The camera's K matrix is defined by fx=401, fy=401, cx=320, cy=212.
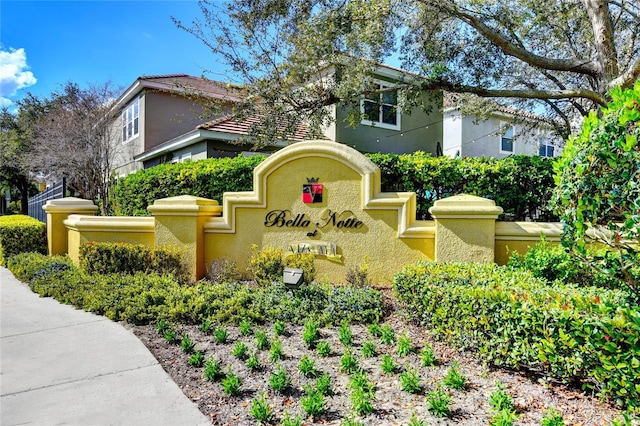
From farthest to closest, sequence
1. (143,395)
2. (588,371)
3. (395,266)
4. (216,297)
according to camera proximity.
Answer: (395,266), (216,297), (143,395), (588,371)

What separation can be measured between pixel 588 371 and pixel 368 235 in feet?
13.7

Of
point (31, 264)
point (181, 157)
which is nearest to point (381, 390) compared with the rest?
point (31, 264)

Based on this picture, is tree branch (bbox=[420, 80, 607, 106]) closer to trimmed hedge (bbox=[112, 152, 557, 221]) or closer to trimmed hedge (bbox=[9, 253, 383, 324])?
trimmed hedge (bbox=[112, 152, 557, 221])

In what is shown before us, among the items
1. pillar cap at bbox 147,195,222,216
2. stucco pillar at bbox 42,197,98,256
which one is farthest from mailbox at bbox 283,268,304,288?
stucco pillar at bbox 42,197,98,256

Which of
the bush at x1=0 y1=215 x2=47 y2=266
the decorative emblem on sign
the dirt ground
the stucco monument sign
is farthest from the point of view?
the bush at x1=0 y1=215 x2=47 y2=266

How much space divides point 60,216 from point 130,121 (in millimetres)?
10936

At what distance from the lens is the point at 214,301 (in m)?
5.76

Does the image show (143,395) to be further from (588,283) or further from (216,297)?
(588,283)

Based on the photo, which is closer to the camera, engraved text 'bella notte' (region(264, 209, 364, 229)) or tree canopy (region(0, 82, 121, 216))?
engraved text 'bella notte' (region(264, 209, 364, 229))

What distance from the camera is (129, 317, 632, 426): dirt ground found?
10.3 ft

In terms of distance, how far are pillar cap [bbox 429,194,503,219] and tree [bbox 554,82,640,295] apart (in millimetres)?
2295

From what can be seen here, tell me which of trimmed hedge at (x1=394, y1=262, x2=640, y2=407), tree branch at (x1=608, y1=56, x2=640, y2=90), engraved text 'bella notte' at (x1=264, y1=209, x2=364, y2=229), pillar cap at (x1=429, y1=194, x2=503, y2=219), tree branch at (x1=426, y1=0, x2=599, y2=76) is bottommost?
trimmed hedge at (x1=394, y1=262, x2=640, y2=407)

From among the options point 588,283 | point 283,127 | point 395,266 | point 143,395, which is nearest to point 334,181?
point 395,266

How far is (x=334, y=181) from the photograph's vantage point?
24.1ft
